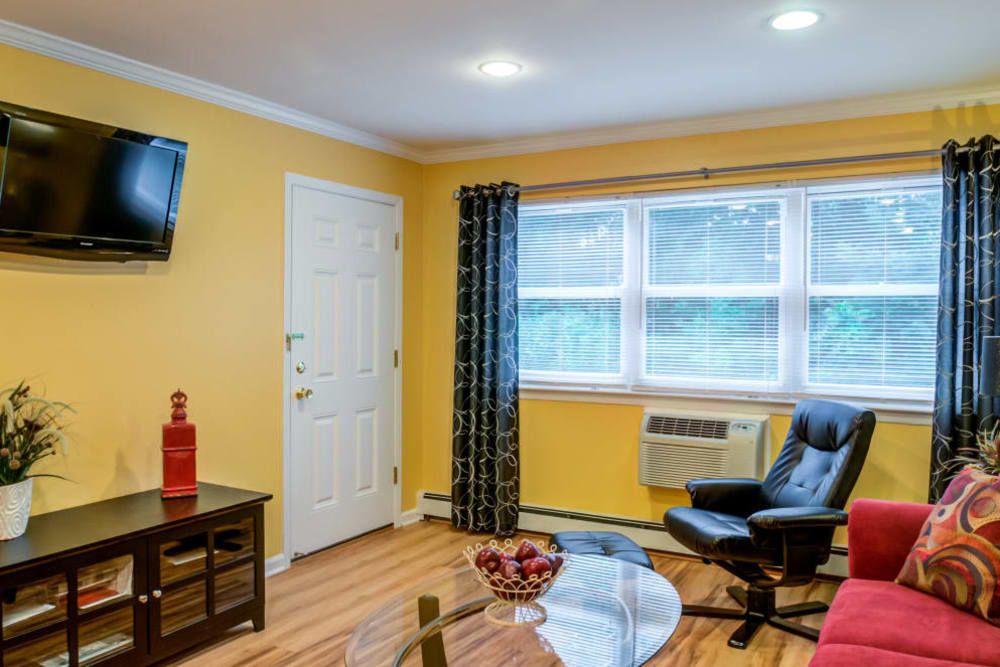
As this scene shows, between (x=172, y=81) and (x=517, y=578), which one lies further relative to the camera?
(x=172, y=81)

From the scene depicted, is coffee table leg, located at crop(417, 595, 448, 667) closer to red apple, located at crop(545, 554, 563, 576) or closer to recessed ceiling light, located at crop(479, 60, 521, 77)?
red apple, located at crop(545, 554, 563, 576)

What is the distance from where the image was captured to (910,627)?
2170 millimetres

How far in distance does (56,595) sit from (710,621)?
259 cm

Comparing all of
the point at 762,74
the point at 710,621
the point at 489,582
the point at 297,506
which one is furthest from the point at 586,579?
the point at 762,74

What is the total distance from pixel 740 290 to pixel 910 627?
7.57ft

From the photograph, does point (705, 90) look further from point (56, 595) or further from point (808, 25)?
point (56, 595)

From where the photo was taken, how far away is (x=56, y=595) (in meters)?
2.54

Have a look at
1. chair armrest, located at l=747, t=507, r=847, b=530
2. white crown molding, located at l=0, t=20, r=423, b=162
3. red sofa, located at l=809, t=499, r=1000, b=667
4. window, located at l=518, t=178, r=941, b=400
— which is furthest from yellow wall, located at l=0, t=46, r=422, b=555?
red sofa, located at l=809, t=499, r=1000, b=667

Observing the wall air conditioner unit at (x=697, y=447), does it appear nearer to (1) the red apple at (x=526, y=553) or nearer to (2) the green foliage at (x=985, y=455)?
(2) the green foliage at (x=985, y=455)

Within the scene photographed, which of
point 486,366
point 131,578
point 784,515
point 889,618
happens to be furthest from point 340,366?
point 889,618

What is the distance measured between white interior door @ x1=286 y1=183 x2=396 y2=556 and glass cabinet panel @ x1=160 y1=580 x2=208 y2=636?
1.11 m

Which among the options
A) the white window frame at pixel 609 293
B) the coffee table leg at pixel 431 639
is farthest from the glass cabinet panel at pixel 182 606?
the white window frame at pixel 609 293

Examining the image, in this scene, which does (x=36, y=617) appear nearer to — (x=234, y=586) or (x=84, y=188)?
(x=234, y=586)

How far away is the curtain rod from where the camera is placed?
3760 mm
